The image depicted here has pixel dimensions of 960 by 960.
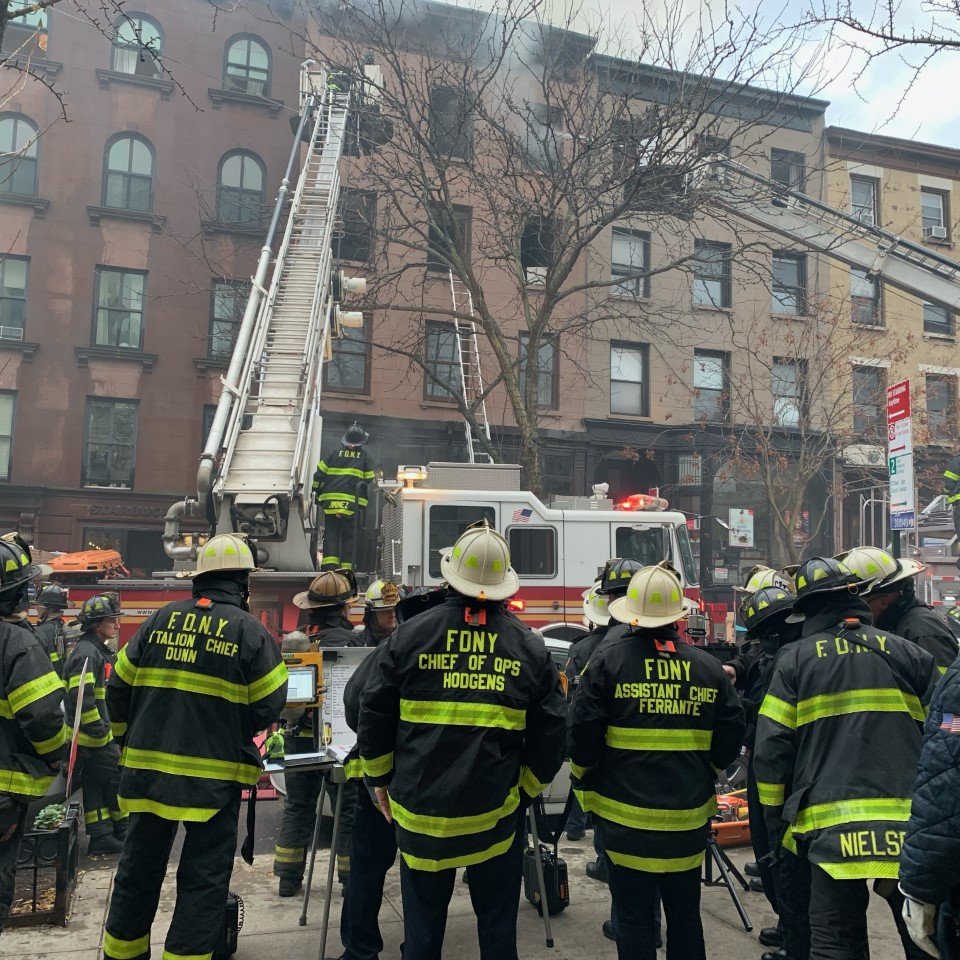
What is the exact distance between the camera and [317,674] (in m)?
4.72

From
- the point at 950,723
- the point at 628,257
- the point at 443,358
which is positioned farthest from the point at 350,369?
the point at 950,723

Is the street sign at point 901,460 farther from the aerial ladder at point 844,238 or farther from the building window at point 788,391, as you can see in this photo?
the building window at point 788,391

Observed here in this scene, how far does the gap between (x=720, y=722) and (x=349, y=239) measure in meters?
17.1

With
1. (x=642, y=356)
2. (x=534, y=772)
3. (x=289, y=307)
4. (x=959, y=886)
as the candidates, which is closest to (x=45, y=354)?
(x=289, y=307)

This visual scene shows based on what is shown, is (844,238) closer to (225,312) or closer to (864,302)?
(864,302)

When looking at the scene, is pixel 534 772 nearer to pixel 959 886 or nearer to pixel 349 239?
pixel 959 886

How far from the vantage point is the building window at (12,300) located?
57.4 feet

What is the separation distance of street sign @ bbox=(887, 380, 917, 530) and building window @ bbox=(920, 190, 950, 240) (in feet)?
58.9

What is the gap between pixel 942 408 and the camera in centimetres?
2211

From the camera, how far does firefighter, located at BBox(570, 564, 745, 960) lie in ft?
11.3

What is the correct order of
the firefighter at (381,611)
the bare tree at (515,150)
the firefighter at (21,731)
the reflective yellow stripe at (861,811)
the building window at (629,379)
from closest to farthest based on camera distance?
the reflective yellow stripe at (861,811) < the firefighter at (21,731) < the firefighter at (381,611) < the bare tree at (515,150) < the building window at (629,379)

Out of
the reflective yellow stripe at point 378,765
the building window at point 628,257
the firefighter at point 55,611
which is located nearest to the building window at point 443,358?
the building window at point 628,257

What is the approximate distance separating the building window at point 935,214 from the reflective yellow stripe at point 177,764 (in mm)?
24196

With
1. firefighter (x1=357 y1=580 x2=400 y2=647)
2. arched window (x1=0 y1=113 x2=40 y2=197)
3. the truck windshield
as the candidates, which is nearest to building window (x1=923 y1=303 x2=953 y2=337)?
the truck windshield
